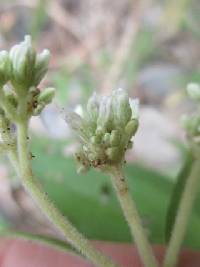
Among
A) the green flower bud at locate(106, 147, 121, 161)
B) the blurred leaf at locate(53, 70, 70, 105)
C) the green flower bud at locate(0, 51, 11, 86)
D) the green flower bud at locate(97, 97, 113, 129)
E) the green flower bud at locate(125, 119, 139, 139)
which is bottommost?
the green flower bud at locate(106, 147, 121, 161)

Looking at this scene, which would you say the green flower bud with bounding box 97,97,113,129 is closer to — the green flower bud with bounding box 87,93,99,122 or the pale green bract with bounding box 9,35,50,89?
the green flower bud with bounding box 87,93,99,122

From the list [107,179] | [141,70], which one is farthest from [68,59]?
[107,179]

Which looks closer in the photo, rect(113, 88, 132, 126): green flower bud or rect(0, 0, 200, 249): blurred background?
rect(113, 88, 132, 126): green flower bud

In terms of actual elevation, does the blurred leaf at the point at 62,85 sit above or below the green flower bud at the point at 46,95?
above

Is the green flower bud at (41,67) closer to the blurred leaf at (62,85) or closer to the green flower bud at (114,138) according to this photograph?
the green flower bud at (114,138)

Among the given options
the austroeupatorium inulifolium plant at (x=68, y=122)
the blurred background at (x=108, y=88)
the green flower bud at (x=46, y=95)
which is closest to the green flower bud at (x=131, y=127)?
the austroeupatorium inulifolium plant at (x=68, y=122)

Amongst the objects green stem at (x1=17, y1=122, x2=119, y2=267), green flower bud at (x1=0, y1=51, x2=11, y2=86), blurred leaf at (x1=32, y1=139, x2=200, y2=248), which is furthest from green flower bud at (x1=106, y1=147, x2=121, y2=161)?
blurred leaf at (x1=32, y1=139, x2=200, y2=248)

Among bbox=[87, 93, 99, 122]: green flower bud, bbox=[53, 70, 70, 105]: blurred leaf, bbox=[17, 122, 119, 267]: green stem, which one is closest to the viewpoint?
bbox=[17, 122, 119, 267]: green stem
